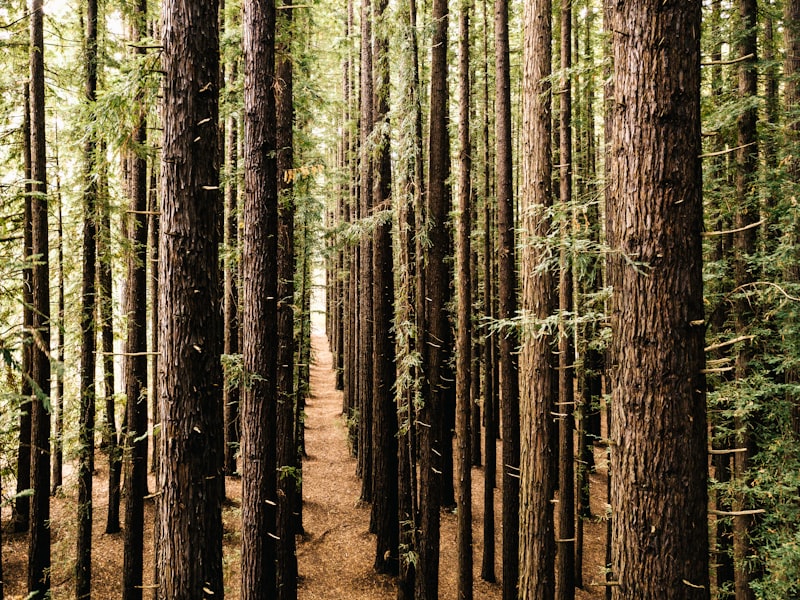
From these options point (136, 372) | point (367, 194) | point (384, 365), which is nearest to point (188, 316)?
point (136, 372)

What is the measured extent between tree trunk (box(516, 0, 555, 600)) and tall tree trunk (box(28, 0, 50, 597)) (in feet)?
24.2

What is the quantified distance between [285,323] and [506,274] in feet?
14.3

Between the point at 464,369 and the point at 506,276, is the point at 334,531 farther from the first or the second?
the point at 506,276

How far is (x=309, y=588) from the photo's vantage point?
1055 centimetres

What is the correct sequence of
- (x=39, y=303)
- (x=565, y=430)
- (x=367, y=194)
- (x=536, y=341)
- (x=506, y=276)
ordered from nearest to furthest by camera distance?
1. (x=536, y=341)
2. (x=39, y=303)
3. (x=506, y=276)
4. (x=565, y=430)
5. (x=367, y=194)

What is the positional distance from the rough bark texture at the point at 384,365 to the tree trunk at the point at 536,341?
4.19 meters

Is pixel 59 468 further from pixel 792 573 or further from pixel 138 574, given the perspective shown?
pixel 792 573

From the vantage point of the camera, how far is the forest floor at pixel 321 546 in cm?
990

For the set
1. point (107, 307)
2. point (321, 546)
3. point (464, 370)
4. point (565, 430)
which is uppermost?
point (107, 307)

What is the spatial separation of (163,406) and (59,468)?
494 inches

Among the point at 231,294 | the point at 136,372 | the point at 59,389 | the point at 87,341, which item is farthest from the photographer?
the point at 231,294

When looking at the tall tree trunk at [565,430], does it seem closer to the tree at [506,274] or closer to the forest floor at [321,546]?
the tree at [506,274]

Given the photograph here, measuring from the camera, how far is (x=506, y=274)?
8.76 m

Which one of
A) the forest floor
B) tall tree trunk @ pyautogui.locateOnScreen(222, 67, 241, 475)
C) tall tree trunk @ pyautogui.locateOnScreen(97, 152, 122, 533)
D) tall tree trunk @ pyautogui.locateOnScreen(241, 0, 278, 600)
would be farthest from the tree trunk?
tall tree trunk @ pyautogui.locateOnScreen(222, 67, 241, 475)
